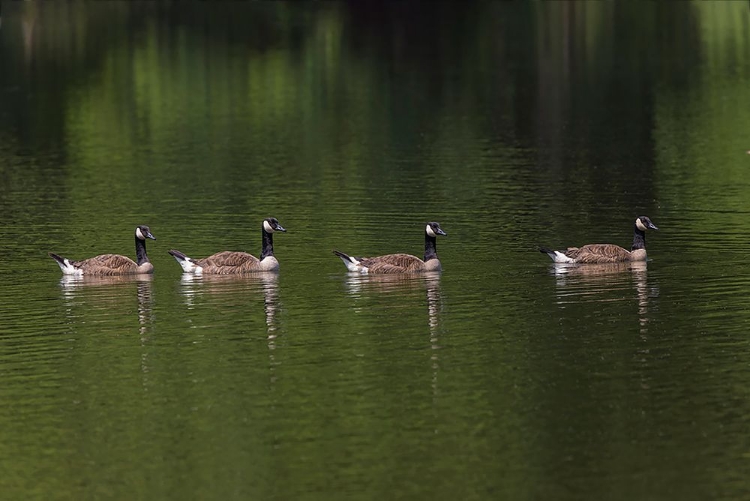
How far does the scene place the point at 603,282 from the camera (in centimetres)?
3412

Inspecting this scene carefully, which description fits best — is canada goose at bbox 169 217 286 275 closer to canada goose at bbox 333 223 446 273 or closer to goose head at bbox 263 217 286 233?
goose head at bbox 263 217 286 233

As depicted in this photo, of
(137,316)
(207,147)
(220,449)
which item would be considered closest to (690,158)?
(207,147)

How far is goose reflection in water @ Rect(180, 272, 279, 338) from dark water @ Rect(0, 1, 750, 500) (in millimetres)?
148

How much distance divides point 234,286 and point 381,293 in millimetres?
3183

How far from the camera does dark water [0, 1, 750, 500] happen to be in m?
21.3

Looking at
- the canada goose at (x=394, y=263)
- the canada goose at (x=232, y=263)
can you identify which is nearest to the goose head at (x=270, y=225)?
the canada goose at (x=232, y=263)

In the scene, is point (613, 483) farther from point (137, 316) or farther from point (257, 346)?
point (137, 316)

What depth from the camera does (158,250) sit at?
131 feet

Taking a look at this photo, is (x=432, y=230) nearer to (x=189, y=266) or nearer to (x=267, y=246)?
(x=267, y=246)

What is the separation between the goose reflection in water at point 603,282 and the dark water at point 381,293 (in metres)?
0.13

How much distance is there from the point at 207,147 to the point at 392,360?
3707 cm

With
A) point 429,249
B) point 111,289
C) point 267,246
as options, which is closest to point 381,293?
point 429,249

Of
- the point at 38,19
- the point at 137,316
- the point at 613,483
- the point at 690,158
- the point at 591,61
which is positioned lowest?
the point at 613,483

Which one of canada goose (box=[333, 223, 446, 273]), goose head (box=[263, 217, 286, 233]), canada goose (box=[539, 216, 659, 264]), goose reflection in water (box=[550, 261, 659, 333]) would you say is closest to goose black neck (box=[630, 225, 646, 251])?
canada goose (box=[539, 216, 659, 264])
